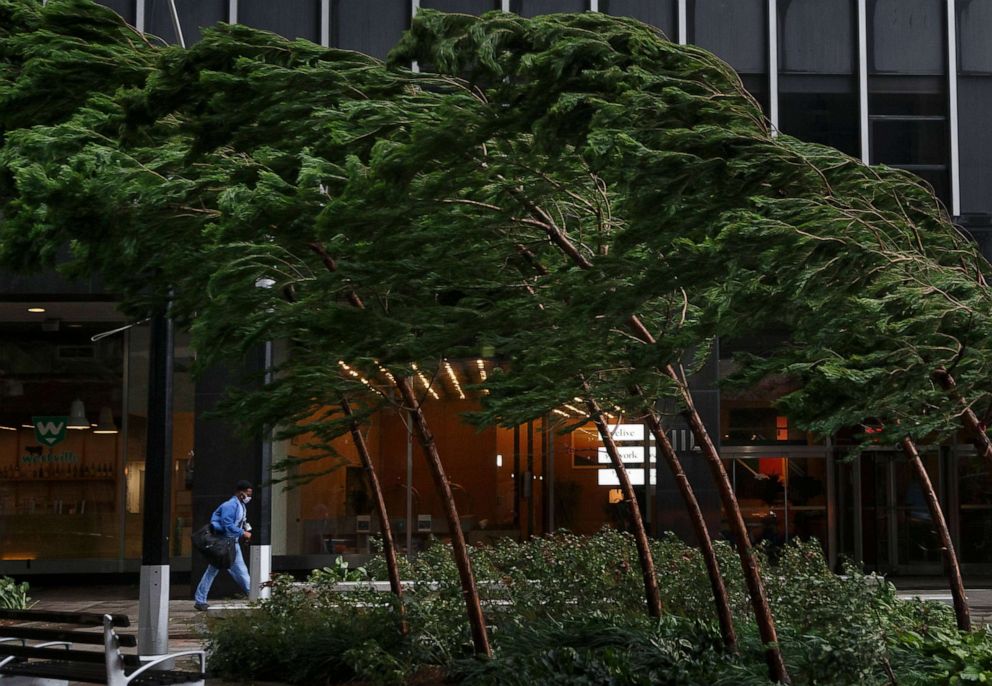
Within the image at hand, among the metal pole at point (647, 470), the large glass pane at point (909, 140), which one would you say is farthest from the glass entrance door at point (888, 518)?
the large glass pane at point (909, 140)

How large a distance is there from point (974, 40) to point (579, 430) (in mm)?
10448

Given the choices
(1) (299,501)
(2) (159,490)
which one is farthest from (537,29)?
(1) (299,501)

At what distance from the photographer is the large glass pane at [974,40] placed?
23.7m

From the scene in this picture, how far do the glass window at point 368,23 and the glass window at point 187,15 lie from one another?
203 cm

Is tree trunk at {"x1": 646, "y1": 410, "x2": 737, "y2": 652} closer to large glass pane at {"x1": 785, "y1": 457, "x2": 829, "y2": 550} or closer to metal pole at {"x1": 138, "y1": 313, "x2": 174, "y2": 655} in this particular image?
metal pole at {"x1": 138, "y1": 313, "x2": 174, "y2": 655}

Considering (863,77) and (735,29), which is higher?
(735,29)

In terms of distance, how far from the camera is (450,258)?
26.9ft

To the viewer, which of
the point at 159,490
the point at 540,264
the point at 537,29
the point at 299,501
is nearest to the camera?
the point at 537,29

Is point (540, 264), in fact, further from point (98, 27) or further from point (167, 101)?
point (98, 27)

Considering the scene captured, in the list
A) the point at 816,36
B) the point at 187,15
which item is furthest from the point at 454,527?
the point at 816,36

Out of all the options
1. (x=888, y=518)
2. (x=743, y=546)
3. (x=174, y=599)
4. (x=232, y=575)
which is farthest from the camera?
(x=888, y=518)

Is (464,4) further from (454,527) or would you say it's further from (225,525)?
(454,527)

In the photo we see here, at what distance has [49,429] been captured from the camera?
24984 mm

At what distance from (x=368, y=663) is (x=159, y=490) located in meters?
3.34
